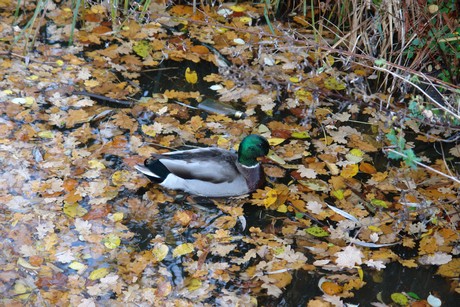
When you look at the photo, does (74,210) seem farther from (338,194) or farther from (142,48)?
(142,48)

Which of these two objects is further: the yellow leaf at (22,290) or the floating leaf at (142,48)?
the floating leaf at (142,48)

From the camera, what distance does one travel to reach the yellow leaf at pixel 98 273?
4.35m

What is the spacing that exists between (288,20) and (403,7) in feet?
5.77

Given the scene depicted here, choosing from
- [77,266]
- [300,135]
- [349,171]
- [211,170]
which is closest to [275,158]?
[300,135]

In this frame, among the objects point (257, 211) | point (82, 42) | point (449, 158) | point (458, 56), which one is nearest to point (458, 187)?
point (449, 158)

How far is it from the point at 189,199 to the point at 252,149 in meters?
0.60

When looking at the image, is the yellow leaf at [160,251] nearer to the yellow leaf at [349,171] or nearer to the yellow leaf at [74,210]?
the yellow leaf at [74,210]

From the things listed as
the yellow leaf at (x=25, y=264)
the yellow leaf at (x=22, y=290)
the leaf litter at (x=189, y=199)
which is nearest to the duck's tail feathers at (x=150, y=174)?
the leaf litter at (x=189, y=199)

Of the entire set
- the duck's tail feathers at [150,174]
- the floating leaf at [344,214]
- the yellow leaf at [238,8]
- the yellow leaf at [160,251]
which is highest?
the yellow leaf at [238,8]

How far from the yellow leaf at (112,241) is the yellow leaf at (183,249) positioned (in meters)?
0.39

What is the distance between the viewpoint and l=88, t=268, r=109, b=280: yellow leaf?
435cm

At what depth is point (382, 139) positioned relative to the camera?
568 centimetres

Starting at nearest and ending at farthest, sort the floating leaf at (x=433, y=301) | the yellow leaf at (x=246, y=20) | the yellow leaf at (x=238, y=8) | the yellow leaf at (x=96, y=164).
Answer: the floating leaf at (x=433, y=301) < the yellow leaf at (x=96, y=164) < the yellow leaf at (x=246, y=20) < the yellow leaf at (x=238, y=8)

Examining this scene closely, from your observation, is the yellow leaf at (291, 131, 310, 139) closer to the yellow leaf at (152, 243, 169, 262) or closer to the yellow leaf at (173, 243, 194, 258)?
the yellow leaf at (173, 243, 194, 258)
